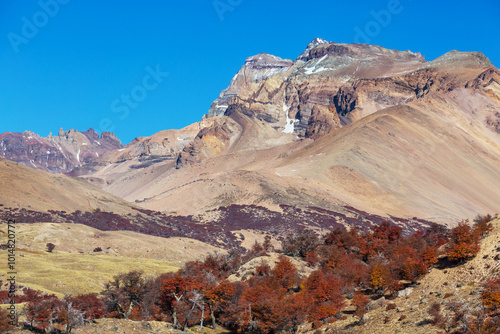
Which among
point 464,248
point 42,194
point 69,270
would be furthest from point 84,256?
point 464,248

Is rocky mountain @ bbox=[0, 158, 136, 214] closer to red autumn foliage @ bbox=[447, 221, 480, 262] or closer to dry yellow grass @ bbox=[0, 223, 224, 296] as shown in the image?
dry yellow grass @ bbox=[0, 223, 224, 296]

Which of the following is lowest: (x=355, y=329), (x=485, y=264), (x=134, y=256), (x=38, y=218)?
(x=355, y=329)

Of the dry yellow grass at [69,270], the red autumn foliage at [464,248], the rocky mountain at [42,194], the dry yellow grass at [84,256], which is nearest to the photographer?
the red autumn foliage at [464,248]

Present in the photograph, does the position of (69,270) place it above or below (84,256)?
below

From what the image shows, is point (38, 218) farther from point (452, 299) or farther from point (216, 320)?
point (452, 299)

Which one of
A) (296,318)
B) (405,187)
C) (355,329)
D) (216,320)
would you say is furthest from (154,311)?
(405,187)

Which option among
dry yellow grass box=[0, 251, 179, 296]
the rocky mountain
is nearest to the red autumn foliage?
dry yellow grass box=[0, 251, 179, 296]

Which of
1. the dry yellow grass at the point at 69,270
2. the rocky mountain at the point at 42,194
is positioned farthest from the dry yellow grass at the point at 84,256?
the rocky mountain at the point at 42,194

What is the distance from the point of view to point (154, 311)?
157 ft

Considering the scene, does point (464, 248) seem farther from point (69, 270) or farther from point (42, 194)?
point (42, 194)

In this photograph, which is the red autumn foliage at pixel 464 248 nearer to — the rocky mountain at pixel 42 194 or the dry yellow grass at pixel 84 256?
the dry yellow grass at pixel 84 256

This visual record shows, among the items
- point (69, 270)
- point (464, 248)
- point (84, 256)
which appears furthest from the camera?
point (84, 256)

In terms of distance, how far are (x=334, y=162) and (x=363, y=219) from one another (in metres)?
49.0

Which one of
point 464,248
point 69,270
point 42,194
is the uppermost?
point 42,194
